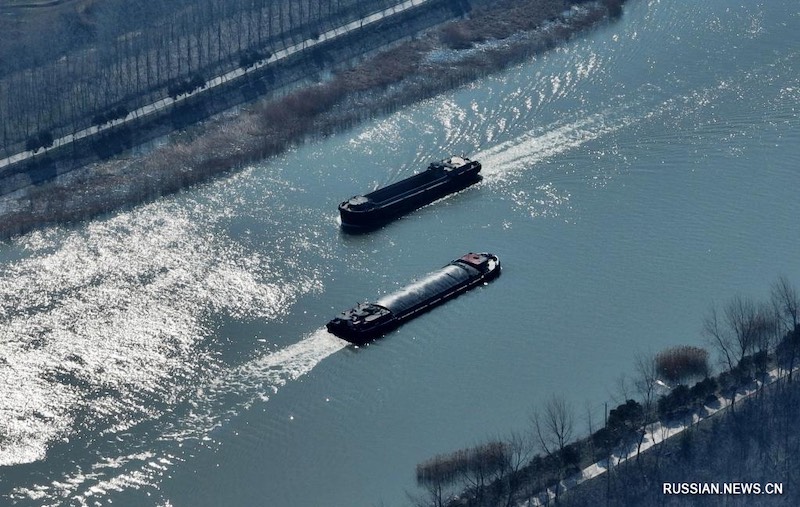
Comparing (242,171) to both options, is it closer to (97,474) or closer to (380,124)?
(380,124)

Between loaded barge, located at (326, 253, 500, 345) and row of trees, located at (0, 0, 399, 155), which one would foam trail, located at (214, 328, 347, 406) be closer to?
loaded barge, located at (326, 253, 500, 345)

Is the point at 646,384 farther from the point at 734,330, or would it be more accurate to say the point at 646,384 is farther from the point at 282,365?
the point at 282,365

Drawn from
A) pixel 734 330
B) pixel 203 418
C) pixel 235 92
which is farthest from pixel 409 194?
pixel 203 418

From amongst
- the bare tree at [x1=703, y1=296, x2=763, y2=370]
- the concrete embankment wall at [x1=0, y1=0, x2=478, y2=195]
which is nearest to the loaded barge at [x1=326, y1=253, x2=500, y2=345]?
the bare tree at [x1=703, y1=296, x2=763, y2=370]

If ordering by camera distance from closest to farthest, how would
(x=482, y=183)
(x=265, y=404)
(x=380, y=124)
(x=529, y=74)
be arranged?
(x=265, y=404)
(x=482, y=183)
(x=380, y=124)
(x=529, y=74)

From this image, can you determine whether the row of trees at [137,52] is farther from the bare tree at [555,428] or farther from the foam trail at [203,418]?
the bare tree at [555,428]

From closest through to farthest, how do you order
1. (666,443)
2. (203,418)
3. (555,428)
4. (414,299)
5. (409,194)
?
(555,428) → (666,443) → (203,418) → (414,299) → (409,194)

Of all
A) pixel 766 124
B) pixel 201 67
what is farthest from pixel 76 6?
pixel 766 124
